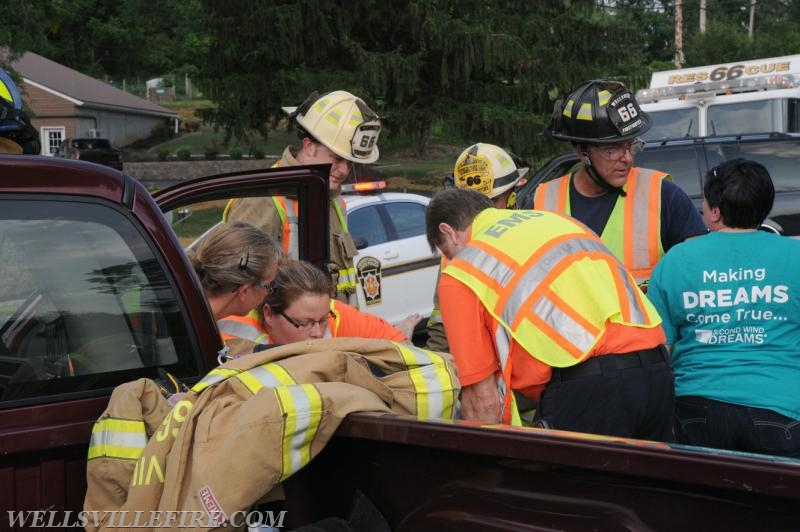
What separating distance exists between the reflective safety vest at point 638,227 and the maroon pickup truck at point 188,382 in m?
2.12

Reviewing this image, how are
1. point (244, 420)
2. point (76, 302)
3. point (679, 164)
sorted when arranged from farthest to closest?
point (679, 164) → point (76, 302) → point (244, 420)

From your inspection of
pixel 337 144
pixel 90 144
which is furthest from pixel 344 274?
pixel 90 144

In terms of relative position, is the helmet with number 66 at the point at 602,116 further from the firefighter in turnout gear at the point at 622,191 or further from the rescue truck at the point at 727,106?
the rescue truck at the point at 727,106

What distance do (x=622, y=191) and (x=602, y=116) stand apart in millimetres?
342

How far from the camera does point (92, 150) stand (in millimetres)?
33969

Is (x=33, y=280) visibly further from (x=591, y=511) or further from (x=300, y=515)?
(x=591, y=511)

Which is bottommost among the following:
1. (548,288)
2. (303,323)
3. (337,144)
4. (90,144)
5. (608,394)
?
(608,394)

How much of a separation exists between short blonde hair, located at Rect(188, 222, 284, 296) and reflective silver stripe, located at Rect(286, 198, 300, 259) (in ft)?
1.75

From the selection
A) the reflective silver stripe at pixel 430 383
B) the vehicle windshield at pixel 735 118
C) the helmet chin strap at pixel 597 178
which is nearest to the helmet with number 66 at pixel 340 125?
the helmet chin strap at pixel 597 178

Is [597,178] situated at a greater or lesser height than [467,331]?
greater

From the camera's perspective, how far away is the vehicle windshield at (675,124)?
39.8ft

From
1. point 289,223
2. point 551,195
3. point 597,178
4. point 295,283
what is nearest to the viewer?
point 295,283

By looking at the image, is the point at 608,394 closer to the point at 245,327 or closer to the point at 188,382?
the point at 188,382

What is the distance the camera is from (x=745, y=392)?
133 inches
